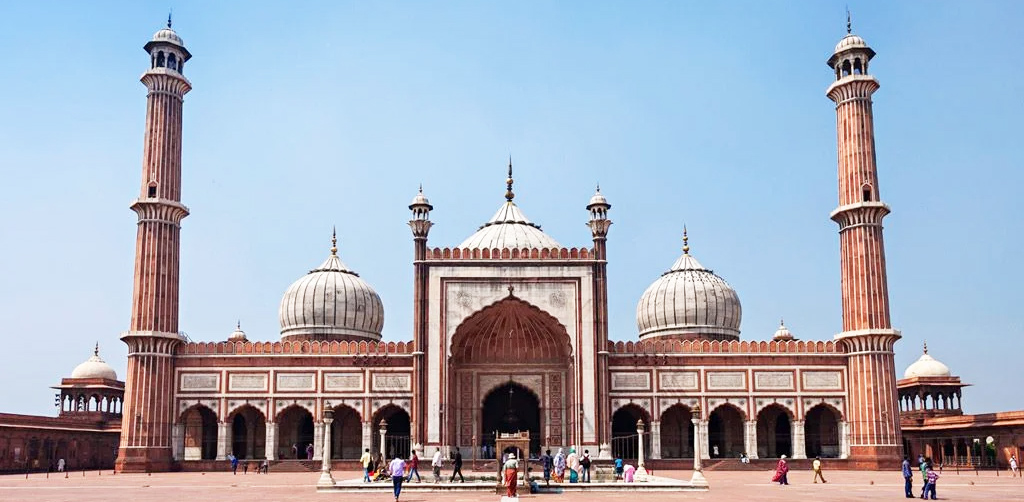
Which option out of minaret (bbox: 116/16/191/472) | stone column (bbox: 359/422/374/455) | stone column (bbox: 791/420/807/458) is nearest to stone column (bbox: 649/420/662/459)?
stone column (bbox: 791/420/807/458)

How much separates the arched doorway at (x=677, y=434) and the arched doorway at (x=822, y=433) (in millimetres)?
3826

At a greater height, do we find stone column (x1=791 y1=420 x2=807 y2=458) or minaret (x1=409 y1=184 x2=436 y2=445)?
minaret (x1=409 y1=184 x2=436 y2=445)

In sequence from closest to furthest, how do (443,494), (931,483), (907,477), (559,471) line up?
(931,483), (907,477), (443,494), (559,471)

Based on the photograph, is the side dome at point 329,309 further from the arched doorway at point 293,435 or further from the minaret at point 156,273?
the minaret at point 156,273

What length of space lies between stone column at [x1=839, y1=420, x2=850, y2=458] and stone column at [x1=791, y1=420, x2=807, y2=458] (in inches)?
46.6

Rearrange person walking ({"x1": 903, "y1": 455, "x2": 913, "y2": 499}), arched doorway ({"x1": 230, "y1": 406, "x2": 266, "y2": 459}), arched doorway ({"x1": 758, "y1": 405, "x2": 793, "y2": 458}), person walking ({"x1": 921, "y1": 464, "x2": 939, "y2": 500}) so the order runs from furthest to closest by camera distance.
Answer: arched doorway ({"x1": 758, "y1": 405, "x2": 793, "y2": 458}) → arched doorway ({"x1": 230, "y1": 406, "x2": 266, "y2": 459}) → person walking ({"x1": 903, "y1": 455, "x2": 913, "y2": 499}) → person walking ({"x1": 921, "y1": 464, "x2": 939, "y2": 500})

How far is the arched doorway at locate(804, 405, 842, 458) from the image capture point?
1350 inches

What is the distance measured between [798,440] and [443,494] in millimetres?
16369

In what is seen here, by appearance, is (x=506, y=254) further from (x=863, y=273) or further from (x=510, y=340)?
(x=863, y=273)

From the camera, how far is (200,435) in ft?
115

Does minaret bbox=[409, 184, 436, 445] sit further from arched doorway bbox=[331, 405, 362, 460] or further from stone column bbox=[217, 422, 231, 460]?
stone column bbox=[217, 422, 231, 460]

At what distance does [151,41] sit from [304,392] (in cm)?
1274

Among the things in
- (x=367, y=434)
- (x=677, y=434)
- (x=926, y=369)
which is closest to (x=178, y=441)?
(x=367, y=434)

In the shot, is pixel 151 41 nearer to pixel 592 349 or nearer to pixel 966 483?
pixel 592 349
